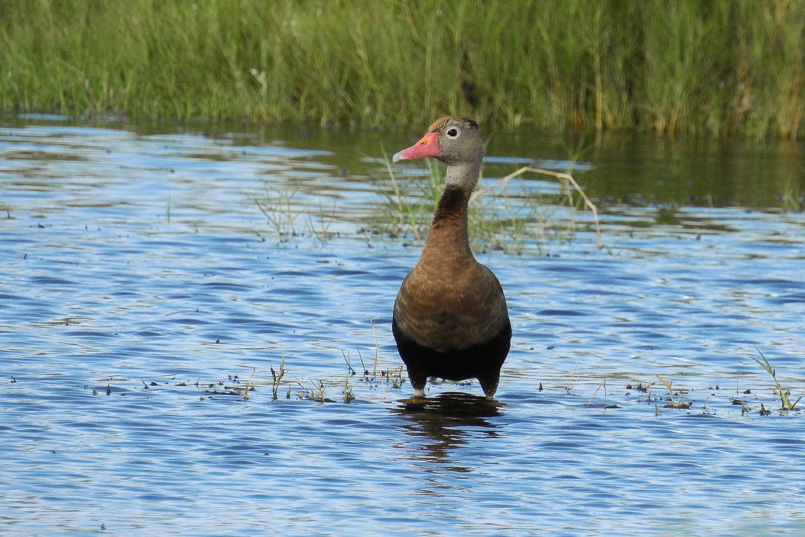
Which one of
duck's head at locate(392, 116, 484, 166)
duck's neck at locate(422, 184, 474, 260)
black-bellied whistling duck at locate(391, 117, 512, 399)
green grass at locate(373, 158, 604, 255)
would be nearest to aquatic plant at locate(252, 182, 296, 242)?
green grass at locate(373, 158, 604, 255)

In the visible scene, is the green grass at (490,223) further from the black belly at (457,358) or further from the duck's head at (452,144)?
the black belly at (457,358)

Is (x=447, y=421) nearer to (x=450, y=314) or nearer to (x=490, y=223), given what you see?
(x=450, y=314)

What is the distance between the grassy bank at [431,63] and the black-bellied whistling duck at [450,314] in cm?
1233

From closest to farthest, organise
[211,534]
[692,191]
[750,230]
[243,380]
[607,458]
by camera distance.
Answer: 1. [211,534]
2. [607,458]
3. [243,380]
4. [750,230]
5. [692,191]

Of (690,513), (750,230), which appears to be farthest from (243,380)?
(750,230)

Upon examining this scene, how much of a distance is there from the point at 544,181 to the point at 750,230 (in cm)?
353

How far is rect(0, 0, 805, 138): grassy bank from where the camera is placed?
19141 millimetres

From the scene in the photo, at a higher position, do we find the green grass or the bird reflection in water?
the green grass

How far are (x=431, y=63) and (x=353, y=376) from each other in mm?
12045

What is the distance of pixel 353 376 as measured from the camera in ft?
25.4

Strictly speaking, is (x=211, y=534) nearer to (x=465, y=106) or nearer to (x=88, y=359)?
(x=88, y=359)

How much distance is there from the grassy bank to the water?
182 inches

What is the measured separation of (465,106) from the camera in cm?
1984

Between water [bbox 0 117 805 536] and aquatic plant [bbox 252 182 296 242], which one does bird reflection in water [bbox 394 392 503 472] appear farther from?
aquatic plant [bbox 252 182 296 242]
